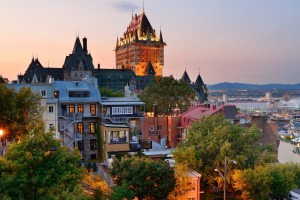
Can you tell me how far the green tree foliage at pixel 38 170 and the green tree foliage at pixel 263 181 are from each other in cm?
1864

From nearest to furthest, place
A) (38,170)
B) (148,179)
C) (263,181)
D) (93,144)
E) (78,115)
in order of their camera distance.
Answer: (38,170), (148,179), (263,181), (78,115), (93,144)

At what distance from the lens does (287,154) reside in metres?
108

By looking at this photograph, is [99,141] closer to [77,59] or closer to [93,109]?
[93,109]

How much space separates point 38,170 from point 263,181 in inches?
851

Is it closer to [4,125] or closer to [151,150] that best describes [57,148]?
[4,125]

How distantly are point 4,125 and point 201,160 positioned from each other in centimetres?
1866

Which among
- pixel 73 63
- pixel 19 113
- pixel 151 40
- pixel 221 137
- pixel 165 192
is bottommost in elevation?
pixel 165 192

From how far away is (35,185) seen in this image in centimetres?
2005

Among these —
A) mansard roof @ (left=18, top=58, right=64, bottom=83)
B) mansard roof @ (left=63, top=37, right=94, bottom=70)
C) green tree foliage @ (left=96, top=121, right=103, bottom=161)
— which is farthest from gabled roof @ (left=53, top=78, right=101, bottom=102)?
mansard roof @ (left=63, top=37, right=94, bottom=70)

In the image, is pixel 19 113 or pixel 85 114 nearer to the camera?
pixel 19 113

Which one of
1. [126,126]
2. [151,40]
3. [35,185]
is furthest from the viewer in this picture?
[151,40]

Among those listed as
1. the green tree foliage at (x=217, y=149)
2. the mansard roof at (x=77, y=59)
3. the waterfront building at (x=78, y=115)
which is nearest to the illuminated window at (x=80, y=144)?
the waterfront building at (x=78, y=115)

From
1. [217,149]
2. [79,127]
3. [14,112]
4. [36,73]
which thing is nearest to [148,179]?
[217,149]

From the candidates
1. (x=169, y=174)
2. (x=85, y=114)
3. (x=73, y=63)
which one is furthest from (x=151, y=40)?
(x=169, y=174)
